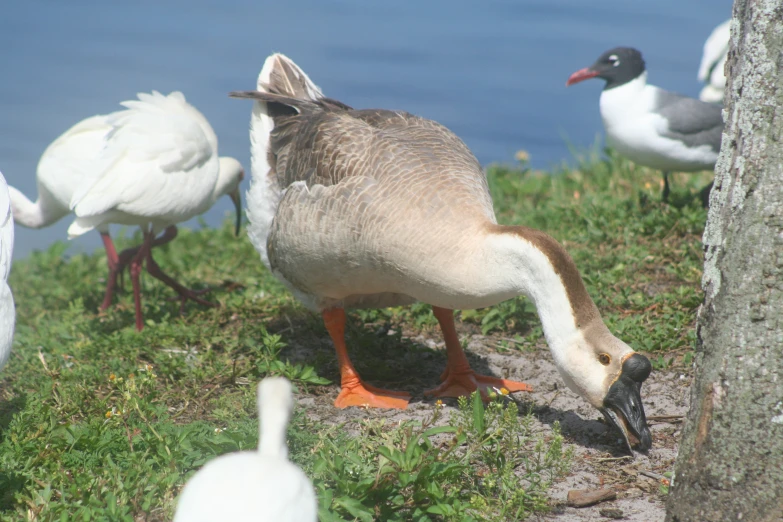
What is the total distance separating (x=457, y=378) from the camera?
455cm

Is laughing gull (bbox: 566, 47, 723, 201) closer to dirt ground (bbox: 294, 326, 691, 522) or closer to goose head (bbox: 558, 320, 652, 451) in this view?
dirt ground (bbox: 294, 326, 691, 522)

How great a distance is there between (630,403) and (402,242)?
1.26 metres

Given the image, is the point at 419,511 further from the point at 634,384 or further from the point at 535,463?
the point at 634,384

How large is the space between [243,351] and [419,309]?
128cm

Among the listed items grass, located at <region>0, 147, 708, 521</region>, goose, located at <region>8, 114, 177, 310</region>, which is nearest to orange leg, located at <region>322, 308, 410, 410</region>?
grass, located at <region>0, 147, 708, 521</region>

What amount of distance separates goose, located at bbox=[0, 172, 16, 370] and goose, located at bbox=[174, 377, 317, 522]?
4.42 feet

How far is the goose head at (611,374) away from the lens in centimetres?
341

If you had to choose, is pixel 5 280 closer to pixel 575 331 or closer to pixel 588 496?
pixel 575 331

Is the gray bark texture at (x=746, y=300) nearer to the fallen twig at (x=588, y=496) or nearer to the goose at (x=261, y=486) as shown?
the fallen twig at (x=588, y=496)

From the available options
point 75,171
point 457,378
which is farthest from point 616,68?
point 75,171

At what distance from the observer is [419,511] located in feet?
9.31

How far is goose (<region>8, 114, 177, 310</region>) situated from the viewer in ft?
20.9

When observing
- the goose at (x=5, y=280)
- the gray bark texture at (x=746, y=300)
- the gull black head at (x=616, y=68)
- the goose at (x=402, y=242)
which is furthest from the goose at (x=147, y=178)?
the gray bark texture at (x=746, y=300)

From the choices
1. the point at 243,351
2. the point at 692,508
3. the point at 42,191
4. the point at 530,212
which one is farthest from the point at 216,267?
the point at 692,508
